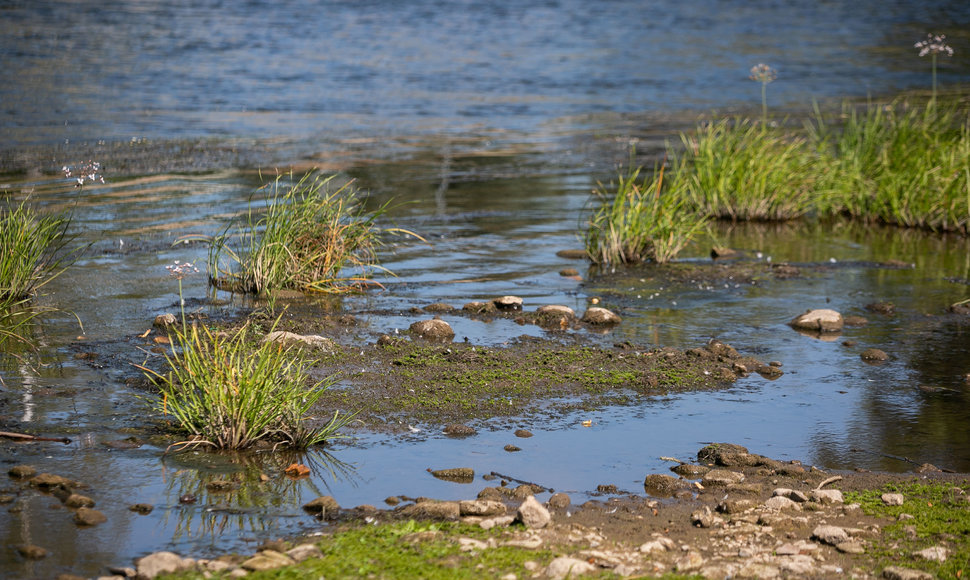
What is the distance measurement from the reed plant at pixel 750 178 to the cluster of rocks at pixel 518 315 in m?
3.91

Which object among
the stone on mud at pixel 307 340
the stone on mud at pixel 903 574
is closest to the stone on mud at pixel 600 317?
the stone on mud at pixel 307 340

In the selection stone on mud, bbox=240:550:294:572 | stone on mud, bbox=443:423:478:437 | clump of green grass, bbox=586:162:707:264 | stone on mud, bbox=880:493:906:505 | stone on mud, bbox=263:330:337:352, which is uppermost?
clump of green grass, bbox=586:162:707:264

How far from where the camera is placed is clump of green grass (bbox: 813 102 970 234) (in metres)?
12.0

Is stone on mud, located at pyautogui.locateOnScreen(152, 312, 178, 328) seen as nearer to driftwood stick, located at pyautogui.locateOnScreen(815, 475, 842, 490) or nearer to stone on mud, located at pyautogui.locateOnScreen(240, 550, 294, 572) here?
stone on mud, located at pyautogui.locateOnScreen(240, 550, 294, 572)

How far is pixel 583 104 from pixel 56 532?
2025 cm

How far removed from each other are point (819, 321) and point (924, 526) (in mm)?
3820

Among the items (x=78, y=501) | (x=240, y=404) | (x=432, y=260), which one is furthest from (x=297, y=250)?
(x=78, y=501)

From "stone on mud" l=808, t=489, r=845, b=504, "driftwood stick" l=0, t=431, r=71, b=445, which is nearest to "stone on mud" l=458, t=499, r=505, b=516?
"stone on mud" l=808, t=489, r=845, b=504

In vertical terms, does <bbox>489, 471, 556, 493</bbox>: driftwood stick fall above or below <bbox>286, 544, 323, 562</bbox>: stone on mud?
below

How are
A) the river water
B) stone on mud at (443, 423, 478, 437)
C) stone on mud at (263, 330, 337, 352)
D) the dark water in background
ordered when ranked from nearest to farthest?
the river water < stone on mud at (443, 423, 478, 437) < stone on mud at (263, 330, 337, 352) < the dark water in background

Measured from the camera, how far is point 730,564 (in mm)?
4441

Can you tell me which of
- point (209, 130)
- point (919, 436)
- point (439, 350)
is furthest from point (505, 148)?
point (919, 436)

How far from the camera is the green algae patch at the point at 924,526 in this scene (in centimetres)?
448

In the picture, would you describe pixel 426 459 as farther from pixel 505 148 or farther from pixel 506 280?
pixel 505 148
